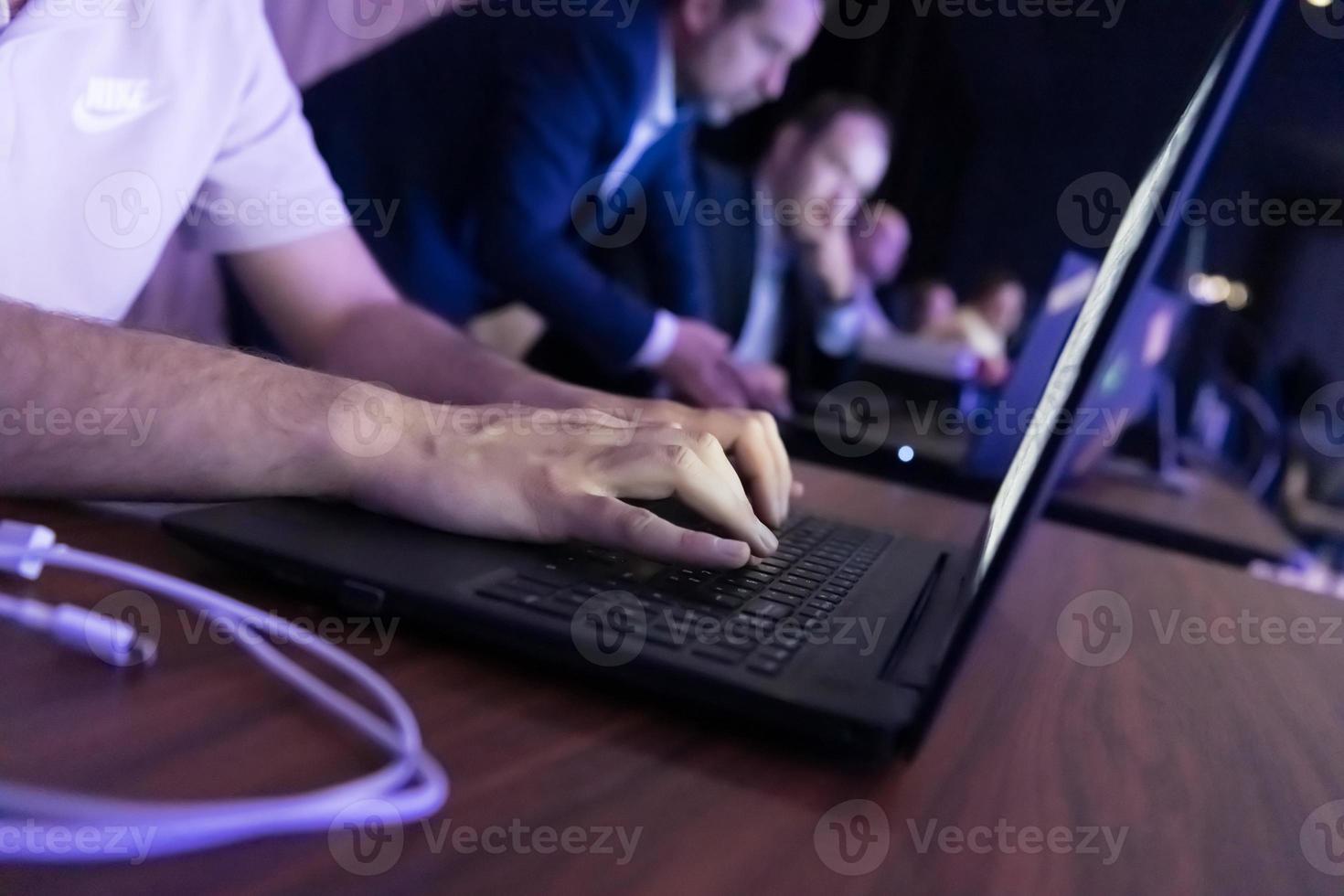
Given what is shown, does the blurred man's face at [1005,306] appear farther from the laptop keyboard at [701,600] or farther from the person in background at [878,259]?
the laptop keyboard at [701,600]

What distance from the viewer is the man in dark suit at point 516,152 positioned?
148cm

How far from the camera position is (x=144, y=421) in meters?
0.47

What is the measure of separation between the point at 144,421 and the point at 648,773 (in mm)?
316

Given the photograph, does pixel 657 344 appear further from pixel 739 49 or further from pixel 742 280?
pixel 739 49

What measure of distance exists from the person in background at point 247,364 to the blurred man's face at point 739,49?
855mm

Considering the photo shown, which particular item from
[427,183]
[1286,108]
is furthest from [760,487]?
[1286,108]

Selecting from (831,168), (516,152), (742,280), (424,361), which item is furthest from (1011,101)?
(424,361)

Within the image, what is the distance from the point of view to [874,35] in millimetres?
1840

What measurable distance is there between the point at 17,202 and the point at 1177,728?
2.96 feet

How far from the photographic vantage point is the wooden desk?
26cm

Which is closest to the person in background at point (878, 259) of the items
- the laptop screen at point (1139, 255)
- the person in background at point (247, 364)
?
the person in background at point (247, 364)

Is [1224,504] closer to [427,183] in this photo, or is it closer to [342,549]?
[427,183]

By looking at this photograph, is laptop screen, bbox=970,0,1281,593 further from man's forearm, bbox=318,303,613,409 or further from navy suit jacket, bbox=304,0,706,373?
navy suit jacket, bbox=304,0,706,373

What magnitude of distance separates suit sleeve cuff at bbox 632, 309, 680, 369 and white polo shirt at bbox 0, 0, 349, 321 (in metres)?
0.65
